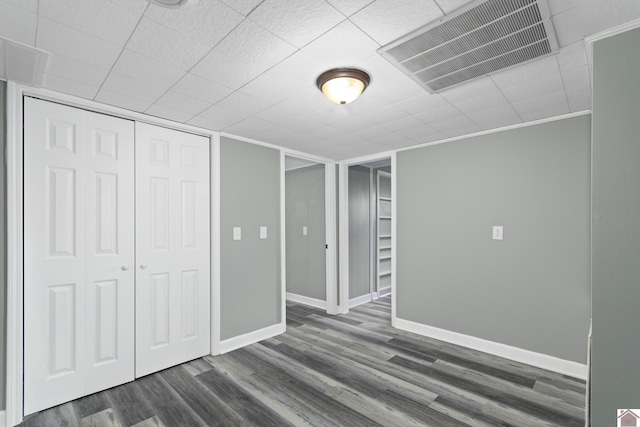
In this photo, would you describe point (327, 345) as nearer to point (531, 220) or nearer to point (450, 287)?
point (450, 287)

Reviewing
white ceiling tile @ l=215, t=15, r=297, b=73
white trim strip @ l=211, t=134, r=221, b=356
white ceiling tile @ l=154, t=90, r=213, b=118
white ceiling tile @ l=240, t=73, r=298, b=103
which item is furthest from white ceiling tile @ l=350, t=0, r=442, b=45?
white trim strip @ l=211, t=134, r=221, b=356

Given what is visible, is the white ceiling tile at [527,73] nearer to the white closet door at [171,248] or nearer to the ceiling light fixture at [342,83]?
the ceiling light fixture at [342,83]

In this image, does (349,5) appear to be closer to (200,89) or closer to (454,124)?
(200,89)

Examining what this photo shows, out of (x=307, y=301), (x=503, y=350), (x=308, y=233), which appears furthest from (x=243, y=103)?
(x=307, y=301)

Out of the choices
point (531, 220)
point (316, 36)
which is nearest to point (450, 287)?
point (531, 220)

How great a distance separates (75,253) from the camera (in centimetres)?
236

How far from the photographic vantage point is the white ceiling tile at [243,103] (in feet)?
7.61

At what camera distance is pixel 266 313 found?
3.62m

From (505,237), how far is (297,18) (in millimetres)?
2825

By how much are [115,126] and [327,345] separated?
9.64ft

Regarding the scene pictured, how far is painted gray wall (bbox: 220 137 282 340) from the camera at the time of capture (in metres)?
3.26

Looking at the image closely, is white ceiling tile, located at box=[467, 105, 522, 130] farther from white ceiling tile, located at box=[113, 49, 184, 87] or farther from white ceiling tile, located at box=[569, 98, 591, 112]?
white ceiling tile, located at box=[113, 49, 184, 87]

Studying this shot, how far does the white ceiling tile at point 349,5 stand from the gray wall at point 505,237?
7.88 ft

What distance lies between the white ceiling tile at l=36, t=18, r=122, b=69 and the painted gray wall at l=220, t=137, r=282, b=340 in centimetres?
151
